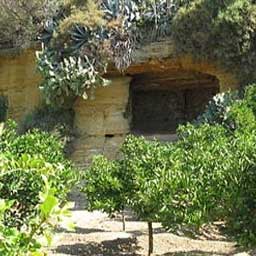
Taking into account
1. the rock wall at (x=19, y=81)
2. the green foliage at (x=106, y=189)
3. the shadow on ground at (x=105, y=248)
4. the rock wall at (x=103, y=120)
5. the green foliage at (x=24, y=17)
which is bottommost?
the shadow on ground at (x=105, y=248)

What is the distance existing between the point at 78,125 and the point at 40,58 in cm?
235

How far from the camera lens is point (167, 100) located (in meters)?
21.3

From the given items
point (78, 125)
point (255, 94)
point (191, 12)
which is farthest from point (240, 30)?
point (78, 125)

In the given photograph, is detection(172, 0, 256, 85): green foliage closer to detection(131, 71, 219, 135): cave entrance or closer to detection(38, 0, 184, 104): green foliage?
detection(38, 0, 184, 104): green foliage

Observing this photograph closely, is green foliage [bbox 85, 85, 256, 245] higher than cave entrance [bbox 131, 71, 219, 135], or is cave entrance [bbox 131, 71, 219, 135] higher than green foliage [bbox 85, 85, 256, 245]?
cave entrance [bbox 131, 71, 219, 135]

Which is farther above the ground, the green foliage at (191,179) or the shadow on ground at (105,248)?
the green foliage at (191,179)

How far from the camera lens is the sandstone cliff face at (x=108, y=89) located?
17.2m

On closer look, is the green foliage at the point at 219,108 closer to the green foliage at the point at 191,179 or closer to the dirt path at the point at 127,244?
the green foliage at the point at 191,179

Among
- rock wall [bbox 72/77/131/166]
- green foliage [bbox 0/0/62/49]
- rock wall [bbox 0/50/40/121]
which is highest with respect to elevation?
green foliage [bbox 0/0/62/49]

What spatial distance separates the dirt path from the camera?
1009cm

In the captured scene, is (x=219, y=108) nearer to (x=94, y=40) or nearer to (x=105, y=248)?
(x=94, y=40)

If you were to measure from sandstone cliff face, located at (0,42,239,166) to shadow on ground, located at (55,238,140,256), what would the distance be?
620 cm

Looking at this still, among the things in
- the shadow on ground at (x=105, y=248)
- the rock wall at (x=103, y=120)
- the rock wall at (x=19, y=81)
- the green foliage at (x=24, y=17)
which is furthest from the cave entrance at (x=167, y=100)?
the shadow on ground at (x=105, y=248)

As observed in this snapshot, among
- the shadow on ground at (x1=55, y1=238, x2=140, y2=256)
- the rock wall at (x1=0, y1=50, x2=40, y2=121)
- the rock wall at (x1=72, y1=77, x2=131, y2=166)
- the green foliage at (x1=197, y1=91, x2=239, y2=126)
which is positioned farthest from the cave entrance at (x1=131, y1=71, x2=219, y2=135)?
the shadow on ground at (x1=55, y1=238, x2=140, y2=256)
